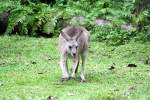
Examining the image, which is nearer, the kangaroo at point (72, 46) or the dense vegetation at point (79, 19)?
the kangaroo at point (72, 46)

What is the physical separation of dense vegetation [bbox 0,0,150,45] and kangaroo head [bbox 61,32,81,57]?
650 centimetres

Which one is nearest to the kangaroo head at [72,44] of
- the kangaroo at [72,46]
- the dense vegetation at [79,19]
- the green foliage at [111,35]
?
the kangaroo at [72,46]

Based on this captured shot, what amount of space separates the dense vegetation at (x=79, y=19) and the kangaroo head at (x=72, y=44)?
6.50m

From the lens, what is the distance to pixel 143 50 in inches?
659

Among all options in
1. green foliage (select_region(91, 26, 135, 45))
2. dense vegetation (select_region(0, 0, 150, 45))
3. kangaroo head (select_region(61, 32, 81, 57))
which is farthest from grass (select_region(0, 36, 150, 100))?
dense vegetation (select_region(0, 0, 150, 45))

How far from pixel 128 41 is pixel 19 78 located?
6.81 meters

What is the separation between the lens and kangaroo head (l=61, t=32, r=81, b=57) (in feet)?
38.7

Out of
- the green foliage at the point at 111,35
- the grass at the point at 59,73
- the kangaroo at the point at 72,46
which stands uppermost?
the kangaroo at the point at 72,46

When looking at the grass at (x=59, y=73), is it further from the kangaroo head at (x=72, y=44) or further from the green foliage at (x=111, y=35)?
the kangaroo head at (x=72, y=44)

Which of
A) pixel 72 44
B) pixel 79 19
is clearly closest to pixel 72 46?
pixel 72 44

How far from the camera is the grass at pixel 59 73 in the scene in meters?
10.4

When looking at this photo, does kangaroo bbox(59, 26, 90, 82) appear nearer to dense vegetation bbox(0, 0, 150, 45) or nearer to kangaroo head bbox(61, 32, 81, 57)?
kangaroo head bbox(61, 32, 81, 57)

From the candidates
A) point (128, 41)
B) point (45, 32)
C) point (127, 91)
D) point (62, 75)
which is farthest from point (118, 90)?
point (45, 32)

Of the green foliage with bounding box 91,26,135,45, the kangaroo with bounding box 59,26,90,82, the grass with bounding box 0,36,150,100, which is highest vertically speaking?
the kangaroo with bounding box 59,26,90,82
